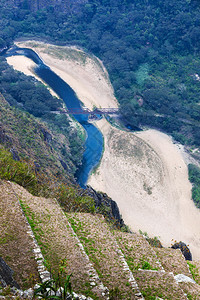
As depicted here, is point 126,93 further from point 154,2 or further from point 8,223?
point 8,223

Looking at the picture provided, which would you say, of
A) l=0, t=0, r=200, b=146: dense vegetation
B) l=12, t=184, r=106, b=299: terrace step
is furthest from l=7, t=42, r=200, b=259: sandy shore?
l=12, t=184, r=106, b=299: terrace step

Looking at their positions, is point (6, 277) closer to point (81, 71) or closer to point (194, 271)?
point (194, 271)

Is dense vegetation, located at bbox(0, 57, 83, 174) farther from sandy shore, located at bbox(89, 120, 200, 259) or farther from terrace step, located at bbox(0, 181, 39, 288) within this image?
terrace step, located at bbox(0, 181, 39, 288)

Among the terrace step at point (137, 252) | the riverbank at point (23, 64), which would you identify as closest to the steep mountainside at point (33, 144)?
the terrace step at point (137, 252)

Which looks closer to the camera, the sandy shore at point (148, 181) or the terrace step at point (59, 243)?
the terrace step at point (59, 243)

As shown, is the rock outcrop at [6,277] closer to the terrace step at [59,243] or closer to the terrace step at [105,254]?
the terrace step at [59,243]

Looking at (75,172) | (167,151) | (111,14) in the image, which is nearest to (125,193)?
(75,172)
